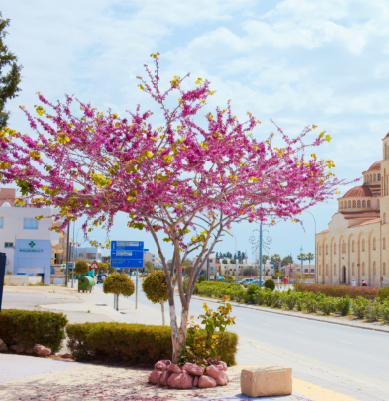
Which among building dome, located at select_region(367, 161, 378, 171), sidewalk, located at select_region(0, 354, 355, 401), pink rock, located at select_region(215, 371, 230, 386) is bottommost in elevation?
sidewalk, located at select_region(0, 354, 355, 401)

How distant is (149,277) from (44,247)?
47.5 m

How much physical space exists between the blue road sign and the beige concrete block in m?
16.9

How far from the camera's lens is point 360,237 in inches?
2820

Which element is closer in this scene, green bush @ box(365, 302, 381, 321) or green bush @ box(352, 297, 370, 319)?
green bush @ box(365, 302, 381, 321)

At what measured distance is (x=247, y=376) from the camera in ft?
23.3

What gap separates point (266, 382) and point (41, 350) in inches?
218

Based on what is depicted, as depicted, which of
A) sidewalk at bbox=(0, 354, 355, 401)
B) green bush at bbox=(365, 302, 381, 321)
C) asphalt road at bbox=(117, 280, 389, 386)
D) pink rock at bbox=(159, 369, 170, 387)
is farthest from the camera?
green bush at bbox=(365, 302, 381, 321)

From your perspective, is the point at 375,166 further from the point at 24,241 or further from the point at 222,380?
the point at 222,380

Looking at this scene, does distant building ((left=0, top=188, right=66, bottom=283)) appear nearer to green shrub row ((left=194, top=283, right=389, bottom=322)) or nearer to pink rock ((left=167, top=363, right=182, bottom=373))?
green shrub row ((left=194, top=283, right=389, bottom=322))

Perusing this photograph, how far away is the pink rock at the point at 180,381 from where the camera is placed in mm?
7586

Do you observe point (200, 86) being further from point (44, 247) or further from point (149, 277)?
point (44, 247)

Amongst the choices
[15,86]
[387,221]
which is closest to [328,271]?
[387,221]

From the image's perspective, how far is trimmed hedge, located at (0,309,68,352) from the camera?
1065cm

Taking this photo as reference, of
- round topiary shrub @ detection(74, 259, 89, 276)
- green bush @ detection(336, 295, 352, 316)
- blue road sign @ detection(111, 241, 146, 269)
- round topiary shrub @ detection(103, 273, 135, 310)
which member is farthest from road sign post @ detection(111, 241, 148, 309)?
round topiary shrub @ detection(74, 259, 89, 276)
